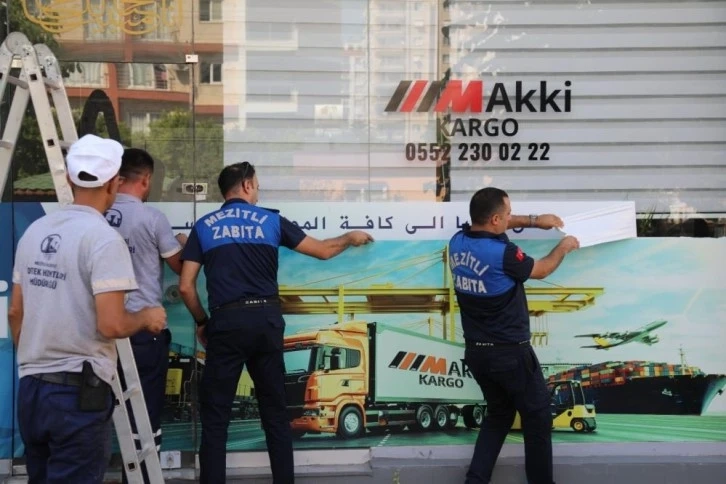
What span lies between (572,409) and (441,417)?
787 millimetres

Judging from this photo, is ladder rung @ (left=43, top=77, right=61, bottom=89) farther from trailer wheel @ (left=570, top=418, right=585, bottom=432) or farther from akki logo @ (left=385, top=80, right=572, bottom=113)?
trailer wheel @ (left=570, top=418, right=585, bottom=432)

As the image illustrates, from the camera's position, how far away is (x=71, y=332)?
123 inches

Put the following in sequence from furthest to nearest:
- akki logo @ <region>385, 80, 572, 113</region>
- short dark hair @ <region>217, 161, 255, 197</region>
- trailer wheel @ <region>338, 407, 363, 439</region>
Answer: akki logo @ <region>385, 80, 572, 113</region>
trailer wheel @ <region>338, 407, 363, 439</region>
short dark hair @ <region>217, 161, 255, 197</region>

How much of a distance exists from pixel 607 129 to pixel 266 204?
218 cm

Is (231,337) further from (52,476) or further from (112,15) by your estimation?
(112,15)

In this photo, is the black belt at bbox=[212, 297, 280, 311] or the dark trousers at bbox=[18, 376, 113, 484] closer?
the dark trousers at bbox=[18, 376, 113, 484]

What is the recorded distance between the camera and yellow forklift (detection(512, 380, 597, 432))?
5.21 m

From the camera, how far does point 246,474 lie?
199 inches

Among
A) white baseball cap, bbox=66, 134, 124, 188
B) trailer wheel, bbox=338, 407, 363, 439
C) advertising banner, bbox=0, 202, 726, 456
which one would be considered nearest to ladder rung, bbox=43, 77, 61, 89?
white baseball cap, bbox=66, 134, 124, 188

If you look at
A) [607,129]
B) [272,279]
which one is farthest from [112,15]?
[607,129]

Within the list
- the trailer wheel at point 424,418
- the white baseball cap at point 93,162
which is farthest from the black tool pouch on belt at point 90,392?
the trailer wheel at point 424,418

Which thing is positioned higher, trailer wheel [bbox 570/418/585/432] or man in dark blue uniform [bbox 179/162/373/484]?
man in dark blue uniform [bbox 179/162/373/484]

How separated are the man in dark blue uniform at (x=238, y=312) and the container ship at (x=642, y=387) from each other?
1.74 meters

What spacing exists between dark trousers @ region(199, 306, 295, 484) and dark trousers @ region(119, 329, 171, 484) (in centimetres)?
23
